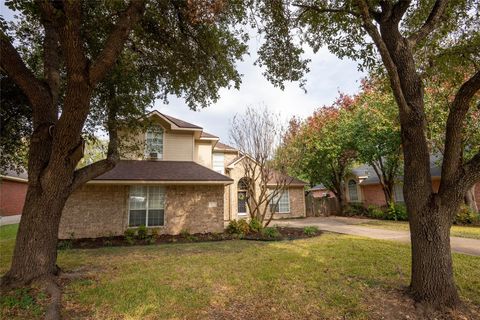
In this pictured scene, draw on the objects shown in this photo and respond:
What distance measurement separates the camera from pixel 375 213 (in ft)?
64.1

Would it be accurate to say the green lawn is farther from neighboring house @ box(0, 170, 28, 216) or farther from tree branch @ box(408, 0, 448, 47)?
neighboring house @ box(0, 170, 28, 216)

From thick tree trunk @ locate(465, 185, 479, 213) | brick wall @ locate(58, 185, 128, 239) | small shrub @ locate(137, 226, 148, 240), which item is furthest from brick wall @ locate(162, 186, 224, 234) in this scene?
thick tree trunk @ locate(465, 185, 479, 213)

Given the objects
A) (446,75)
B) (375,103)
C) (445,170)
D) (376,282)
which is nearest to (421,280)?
(376,282)

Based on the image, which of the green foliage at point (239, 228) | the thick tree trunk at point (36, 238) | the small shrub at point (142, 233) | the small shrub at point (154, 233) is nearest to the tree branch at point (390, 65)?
the thick tree trunk at point (36, 238)

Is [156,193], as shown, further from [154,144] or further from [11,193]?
[11,193]

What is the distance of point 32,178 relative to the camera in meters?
5.46

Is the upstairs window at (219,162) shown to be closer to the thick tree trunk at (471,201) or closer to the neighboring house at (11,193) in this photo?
the neighboring house at (11,193)

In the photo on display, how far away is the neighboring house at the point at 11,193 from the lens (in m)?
20.7

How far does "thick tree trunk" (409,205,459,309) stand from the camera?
427 cm

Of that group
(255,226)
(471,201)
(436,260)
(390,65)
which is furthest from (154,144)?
(471,201)

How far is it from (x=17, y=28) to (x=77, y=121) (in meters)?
6.08

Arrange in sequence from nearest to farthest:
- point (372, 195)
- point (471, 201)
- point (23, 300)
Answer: point (23, 300) < point (471, 201) < point (372, 195)

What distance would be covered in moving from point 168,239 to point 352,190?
20.8 metres

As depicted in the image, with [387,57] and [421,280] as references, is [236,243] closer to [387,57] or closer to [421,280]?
[421,280]
